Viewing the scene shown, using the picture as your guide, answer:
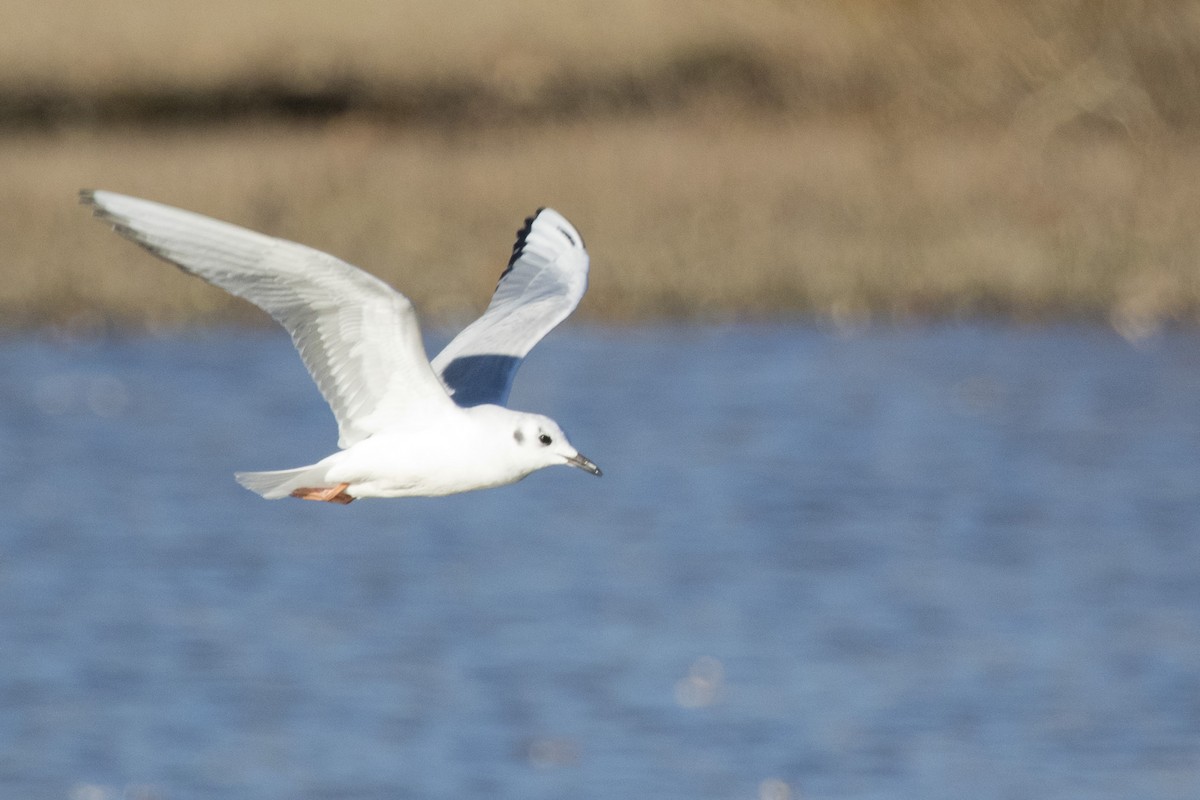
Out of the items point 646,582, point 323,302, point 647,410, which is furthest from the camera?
point 647,410

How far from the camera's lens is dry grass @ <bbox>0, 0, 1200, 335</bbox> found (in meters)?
17.8

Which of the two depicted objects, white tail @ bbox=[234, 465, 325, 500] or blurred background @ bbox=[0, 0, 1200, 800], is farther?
blurred background @ bbox=[0, 0, 1200, 800]

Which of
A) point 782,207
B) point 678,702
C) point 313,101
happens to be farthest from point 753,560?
point 313,101

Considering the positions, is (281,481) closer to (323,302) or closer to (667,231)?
(323,302)

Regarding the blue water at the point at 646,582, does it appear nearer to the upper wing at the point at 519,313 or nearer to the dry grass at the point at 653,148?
the dry grass at the point at 653,148

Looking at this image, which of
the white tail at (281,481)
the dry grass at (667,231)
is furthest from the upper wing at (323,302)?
the dry grass at (667,231)

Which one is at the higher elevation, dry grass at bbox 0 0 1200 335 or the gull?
dry grass at bbox 0 0 1200 335

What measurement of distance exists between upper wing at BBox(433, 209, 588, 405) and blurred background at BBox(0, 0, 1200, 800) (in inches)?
130

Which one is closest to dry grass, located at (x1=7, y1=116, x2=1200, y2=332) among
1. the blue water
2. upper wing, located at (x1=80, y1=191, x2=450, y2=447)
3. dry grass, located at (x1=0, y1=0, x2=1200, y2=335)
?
dry grass, located at (x1=0, y1=0, x2=1200, y2=335)

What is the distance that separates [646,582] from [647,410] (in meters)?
4.16

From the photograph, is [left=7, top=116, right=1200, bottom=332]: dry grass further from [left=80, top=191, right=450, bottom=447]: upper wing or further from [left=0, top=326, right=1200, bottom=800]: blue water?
[left=80, top=191, right=450, bottom=447]: upper wing

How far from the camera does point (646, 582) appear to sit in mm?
13648

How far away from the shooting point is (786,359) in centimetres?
1842

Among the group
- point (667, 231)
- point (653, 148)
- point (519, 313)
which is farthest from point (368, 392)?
point (653, 148)
